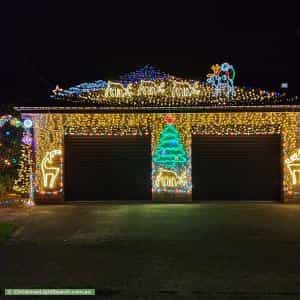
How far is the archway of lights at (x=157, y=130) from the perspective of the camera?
17.1 meters

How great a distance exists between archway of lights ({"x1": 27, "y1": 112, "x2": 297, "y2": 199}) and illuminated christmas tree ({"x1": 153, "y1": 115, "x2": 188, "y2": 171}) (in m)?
0.03

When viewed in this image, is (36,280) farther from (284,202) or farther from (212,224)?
(284,202)

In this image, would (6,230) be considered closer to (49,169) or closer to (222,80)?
(49,169)

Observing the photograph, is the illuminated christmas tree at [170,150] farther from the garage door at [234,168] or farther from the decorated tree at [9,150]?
the decorated tree at [9,150]

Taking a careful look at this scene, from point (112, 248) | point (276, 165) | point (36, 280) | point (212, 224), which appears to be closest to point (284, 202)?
point (276, 165)

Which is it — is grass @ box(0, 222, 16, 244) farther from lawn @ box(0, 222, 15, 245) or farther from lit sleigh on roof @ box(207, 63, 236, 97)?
lit sleigh on roof @ box(207, 63, 236, 97)

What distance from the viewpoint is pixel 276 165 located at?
1734 cm

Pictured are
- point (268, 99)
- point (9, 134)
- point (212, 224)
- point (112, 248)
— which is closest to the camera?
point (112, 248)

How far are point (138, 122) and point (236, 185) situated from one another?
3.29 m

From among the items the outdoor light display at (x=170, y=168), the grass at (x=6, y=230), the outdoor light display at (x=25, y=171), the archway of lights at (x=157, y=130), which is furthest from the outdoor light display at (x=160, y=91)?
the grass at (x=6, y=230)

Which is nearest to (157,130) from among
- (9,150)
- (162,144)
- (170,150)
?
(162,144)

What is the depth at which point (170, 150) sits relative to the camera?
17.2 meters

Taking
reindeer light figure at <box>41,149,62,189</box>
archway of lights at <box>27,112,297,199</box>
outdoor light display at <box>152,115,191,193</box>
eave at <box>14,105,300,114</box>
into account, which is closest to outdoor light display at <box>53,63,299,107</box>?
eave at <box>14,105,300,114</box>

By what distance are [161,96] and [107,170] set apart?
8.54ft
